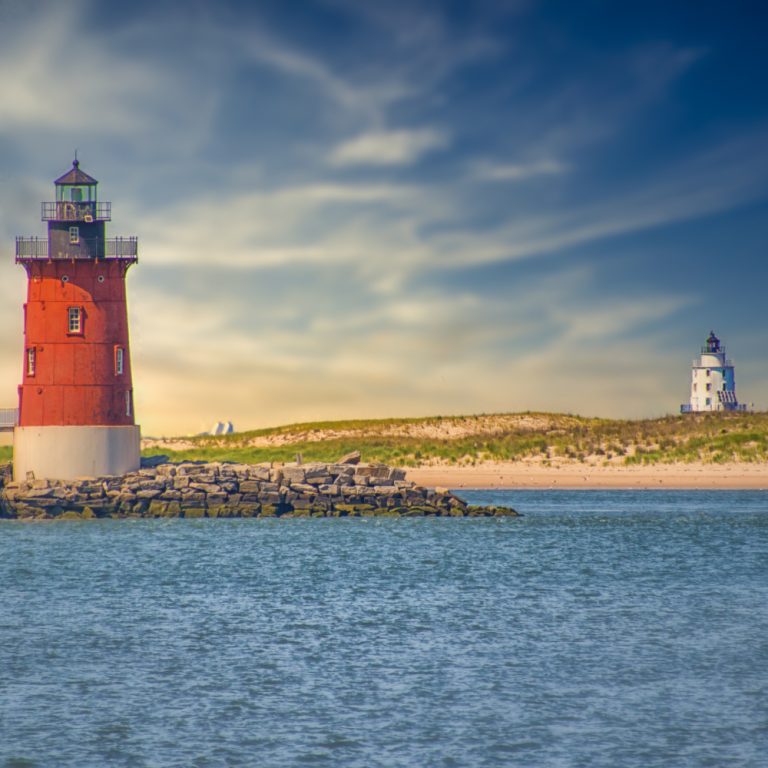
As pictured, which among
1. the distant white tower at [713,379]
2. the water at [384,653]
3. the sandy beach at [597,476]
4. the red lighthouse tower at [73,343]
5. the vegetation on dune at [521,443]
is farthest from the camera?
the distant white tower at [713,379]

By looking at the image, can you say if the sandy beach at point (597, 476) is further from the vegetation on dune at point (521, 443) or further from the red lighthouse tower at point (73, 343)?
the red lighthouse tower at point (73, 343)

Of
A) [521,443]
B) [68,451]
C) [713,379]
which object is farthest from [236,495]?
[713,379]

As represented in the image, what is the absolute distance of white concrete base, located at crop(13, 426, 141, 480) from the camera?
45812 mm

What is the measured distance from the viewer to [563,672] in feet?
64.2

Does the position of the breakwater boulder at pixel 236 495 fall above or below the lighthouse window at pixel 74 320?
below

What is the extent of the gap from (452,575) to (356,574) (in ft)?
8.17

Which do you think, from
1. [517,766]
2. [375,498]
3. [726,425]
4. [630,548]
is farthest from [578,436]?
[517,766]

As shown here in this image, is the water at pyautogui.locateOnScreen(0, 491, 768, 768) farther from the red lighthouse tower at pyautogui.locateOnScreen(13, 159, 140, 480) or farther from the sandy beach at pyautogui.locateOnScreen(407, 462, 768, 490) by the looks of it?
the sandy beach at pyautogui.locateOnScreen(407, 462, 768, 490)

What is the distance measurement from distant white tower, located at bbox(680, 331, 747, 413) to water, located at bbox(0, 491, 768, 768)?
57553 millimetres

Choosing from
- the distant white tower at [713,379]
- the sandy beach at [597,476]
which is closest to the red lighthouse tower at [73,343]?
the sandy beach at [597,476]

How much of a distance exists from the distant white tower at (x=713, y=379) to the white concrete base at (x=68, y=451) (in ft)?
197

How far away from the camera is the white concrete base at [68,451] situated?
45.8 m

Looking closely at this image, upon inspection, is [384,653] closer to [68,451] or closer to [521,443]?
[68,451]

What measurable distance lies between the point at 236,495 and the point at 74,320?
913 cm
